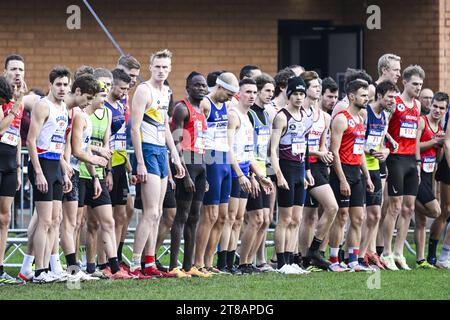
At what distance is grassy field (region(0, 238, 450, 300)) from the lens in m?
11.4

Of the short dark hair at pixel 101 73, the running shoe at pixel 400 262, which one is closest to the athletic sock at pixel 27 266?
the short dark hair at pixel 101 73

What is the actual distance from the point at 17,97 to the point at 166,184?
6.00 feet

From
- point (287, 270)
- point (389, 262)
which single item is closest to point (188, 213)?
point (287, 270)

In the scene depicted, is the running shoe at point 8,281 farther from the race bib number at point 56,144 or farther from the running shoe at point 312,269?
the running shoe at point 312,269

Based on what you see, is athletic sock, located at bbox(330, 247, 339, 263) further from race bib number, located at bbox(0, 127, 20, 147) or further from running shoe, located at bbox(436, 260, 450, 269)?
race bib number, located at bbox(0, 127, 20, 147)

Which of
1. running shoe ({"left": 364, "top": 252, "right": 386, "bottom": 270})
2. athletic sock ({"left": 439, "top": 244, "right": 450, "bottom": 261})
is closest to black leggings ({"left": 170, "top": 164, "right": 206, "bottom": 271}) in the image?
running shoe ({"left": 364, "top": 252, "right": 386, "bottom": 270})

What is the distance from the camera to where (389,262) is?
50.1ft

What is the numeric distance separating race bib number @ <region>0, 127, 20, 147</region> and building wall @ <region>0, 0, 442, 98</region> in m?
8.01

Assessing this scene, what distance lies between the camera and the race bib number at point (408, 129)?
15.5 m

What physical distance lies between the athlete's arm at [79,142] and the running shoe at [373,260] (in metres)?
4.08

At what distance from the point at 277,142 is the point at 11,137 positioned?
10.6 feet

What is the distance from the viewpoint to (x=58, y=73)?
1258 cm

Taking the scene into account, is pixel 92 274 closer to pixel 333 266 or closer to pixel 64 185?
pixel 64 185

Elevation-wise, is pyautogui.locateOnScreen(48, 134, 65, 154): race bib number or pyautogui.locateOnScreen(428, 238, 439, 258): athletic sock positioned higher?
pyautogui.locateOnScreen(48, 134, 65, 154): race bib number
